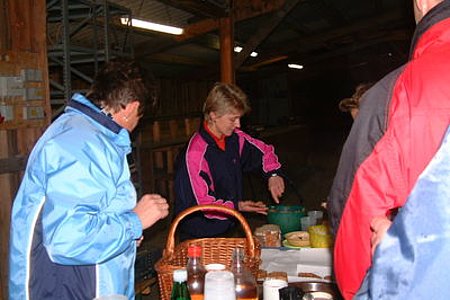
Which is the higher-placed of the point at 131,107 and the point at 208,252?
the point at 131,107

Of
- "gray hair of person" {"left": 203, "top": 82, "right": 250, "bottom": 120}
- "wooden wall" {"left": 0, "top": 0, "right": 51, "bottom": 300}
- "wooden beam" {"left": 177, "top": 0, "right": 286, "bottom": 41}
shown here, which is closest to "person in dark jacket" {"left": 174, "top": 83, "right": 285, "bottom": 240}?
"gray hair of person" {"left": 203, "top": 82, "right": 250, "bottom": 120}

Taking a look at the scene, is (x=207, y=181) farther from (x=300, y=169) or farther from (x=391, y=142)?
(x=300, y=169)

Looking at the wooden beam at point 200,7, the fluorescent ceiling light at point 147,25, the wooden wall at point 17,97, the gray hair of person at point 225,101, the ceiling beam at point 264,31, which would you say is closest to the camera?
the gray hair of person at point 225,101

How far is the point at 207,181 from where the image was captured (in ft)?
9.43

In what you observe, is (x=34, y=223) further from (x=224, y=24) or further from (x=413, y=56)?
(x=224, y=24)

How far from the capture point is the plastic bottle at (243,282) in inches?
61.5

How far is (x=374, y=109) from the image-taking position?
3.74 ft

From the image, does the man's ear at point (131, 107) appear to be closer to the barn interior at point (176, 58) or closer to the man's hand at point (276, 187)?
the barn interior at point (176, 58)

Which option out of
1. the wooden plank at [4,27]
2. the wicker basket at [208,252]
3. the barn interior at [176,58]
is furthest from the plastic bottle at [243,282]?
the wooden plank at [4,27]

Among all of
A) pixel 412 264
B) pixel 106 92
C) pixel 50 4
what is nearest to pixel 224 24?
A: pixel 50 4

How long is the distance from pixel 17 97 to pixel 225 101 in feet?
5.99

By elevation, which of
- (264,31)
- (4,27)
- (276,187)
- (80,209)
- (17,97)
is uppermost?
(264,31)

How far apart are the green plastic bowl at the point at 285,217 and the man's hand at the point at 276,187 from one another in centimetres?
37

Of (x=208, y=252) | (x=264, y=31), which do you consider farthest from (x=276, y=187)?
(x=264, y=31)
